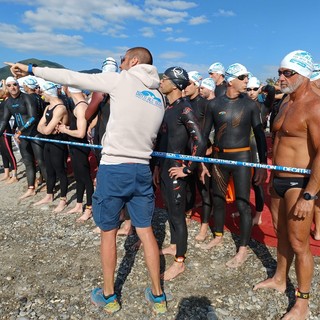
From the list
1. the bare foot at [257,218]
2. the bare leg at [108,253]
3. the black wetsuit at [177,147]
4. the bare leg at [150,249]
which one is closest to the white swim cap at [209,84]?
the bare foot at [257,218]

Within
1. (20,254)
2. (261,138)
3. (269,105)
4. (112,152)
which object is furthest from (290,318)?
(269,105)

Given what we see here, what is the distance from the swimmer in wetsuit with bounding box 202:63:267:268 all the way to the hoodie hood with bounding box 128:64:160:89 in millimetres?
1287

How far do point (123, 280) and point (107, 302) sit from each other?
0.52 m

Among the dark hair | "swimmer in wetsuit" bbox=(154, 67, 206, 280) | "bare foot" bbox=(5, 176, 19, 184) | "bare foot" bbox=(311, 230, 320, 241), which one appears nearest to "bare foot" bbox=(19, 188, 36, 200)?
"bare foot" bbox=(5, 176, 19, 184)

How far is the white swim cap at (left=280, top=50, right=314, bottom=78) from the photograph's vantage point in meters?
2.51

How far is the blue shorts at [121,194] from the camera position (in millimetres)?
2598

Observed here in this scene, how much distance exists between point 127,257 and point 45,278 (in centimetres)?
98

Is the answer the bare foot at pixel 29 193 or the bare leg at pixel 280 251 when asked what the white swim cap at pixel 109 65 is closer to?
the bare leg at pixel 280 251

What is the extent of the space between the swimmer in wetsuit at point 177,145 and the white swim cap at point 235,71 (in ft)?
2.12

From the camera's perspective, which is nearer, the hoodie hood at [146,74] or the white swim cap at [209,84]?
the hoodie hood at [146,74]

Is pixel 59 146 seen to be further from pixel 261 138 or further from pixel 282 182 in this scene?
pixel 282 182

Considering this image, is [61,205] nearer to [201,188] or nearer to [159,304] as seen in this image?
[201,188]

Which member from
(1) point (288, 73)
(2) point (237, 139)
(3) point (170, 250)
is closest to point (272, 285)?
(3) point (170, 250)

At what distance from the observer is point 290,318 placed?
2.72 metres
